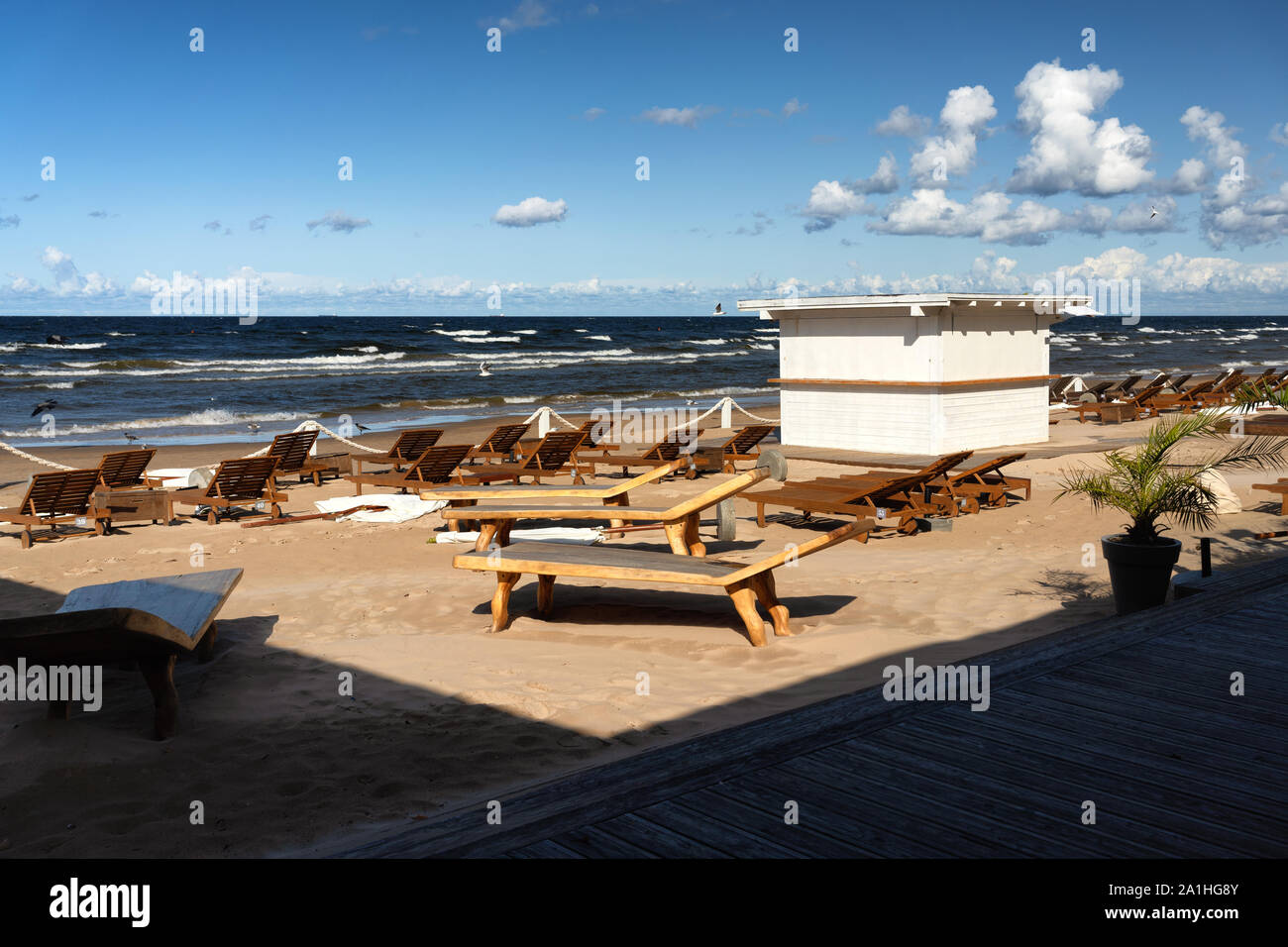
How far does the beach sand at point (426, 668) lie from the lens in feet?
13.0

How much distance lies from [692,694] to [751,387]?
3396 cm

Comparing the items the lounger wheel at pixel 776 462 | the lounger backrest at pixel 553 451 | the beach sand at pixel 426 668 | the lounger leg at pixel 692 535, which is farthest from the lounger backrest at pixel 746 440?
the lounger leg at pixel 692 535

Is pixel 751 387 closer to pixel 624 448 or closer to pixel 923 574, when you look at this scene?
pixel 624 448

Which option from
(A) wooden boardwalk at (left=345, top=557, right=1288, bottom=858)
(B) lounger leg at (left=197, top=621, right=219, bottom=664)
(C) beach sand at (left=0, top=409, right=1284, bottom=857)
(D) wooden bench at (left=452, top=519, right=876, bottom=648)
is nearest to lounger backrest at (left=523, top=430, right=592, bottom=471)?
(C) beach sand at (left=0, top=409, right=1284, bottom=857)

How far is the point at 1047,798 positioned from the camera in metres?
3.28

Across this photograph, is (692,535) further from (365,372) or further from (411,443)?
(365,372)

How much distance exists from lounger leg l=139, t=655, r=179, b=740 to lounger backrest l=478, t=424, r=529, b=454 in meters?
10.7

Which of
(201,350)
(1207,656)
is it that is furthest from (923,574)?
(201,350)

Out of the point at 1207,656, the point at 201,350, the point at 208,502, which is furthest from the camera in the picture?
the point at 201,350

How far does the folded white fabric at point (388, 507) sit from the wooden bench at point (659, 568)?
→ 4.62 metres

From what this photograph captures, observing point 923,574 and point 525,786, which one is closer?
point 525,786

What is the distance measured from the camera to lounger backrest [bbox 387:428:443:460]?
14367mm

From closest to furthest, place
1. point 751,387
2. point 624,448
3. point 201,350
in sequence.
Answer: point 624,448 < point 751,387 < point 201,350

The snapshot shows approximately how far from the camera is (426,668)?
18.6 feet
